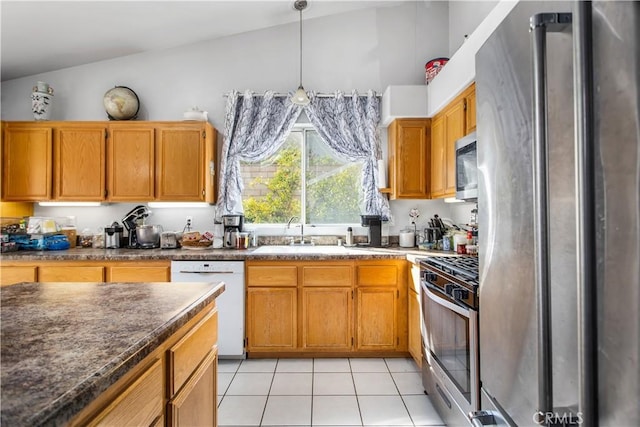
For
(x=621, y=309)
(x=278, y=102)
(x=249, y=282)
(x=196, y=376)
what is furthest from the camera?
(x=278, y=102)

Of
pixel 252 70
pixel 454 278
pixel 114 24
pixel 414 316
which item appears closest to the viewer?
pixel 454 278

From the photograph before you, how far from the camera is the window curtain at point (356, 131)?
3516 mm

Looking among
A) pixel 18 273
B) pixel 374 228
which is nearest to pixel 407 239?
pixel 374 228

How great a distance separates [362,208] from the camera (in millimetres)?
3619

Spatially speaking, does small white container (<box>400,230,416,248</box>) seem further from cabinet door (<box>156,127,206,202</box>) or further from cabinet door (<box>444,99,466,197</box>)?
cabinet door (<box>156,127,206,202</box>)

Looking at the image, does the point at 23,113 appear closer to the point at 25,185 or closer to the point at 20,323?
the point at 25,185

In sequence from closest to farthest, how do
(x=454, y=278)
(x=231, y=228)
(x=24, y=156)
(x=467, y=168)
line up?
(x=454, y=278) → (x=467, y=168) → (x=24, y=156) → (x=231, y=228)

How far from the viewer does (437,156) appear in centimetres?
312

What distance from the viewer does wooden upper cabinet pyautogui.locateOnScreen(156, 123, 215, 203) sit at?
3281 mm

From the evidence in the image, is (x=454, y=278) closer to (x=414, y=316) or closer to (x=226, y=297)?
(x=414, y=316)

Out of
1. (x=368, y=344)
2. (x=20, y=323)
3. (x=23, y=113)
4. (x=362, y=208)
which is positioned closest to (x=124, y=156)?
(x=23, y=113)

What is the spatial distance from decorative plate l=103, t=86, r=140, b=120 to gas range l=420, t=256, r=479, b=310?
3.18m

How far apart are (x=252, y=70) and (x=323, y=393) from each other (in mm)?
3170

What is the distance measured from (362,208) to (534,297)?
2.75 metres
